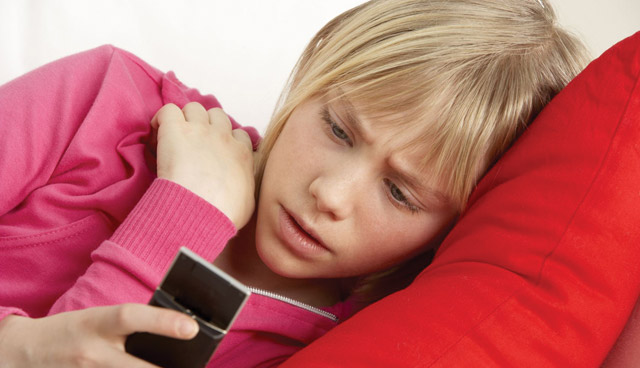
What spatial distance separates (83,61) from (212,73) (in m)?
0.48

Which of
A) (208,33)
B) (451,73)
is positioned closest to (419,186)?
(451,73)

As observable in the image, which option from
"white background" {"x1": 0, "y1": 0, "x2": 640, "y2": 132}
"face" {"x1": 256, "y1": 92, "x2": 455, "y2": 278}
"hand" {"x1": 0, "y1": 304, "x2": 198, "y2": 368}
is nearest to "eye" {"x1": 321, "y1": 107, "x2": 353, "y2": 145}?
"face" {"x1": 256, "y1": 92, "x2": 455, "y2": 278}

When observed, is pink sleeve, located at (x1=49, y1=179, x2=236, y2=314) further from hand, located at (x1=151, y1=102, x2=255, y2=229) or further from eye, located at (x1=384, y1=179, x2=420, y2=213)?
eye, located at (x1=384, y1=179, x2=420, y2=213)

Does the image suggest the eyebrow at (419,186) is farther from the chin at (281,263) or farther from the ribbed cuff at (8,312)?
the ribbed cuff at (8,312)

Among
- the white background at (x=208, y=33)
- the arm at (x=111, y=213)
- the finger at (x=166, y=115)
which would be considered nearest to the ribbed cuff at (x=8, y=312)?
the arm at (x=111, y=213)

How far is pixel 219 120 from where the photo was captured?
3.26ft

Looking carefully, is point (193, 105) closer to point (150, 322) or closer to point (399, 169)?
point (399, 169)

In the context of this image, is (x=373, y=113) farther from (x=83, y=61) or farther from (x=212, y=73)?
(x=212, y=73)

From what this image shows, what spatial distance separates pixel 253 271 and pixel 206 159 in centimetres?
20

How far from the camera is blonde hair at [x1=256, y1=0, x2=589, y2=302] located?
804 mm

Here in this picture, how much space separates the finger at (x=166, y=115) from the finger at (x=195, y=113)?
0.06ft

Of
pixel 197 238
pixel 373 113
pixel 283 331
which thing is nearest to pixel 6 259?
pixel 197 238

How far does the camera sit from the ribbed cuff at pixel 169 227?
74cm

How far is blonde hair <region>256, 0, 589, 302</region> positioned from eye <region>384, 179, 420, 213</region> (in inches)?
1.9
